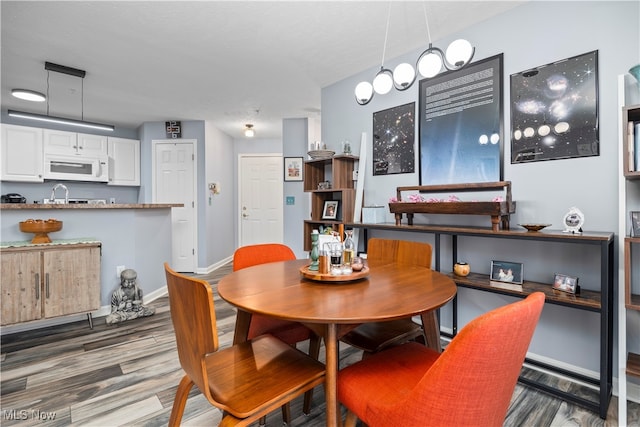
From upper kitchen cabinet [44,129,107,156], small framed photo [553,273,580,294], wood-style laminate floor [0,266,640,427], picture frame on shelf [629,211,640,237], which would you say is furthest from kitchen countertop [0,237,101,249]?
picture frame on shelf [629,211,640,237]

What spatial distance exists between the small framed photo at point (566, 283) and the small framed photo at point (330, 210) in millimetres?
2002

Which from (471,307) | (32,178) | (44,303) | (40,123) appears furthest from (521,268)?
(40,123)

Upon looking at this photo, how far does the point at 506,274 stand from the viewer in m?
2.11

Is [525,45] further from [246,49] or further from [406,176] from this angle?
[246,49]

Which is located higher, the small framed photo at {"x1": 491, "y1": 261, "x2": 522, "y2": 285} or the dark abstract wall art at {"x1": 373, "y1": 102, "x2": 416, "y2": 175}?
the dark abstract wall art at {"x1": 373, "y1": 102, "x2": 416, "y2": 175}

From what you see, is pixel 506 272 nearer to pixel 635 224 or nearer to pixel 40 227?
pixel 635 224

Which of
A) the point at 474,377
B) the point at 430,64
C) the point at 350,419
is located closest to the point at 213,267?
the point at 350,419

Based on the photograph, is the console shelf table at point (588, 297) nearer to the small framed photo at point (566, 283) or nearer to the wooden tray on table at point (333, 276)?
the small framed photo at point (566, 283)

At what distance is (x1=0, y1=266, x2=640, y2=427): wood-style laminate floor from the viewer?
1.60 meters

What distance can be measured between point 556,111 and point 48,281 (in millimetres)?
4103

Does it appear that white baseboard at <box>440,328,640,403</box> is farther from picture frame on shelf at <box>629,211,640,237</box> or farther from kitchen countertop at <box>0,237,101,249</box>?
kitchen countertop at <box>0,237,101,249</box>

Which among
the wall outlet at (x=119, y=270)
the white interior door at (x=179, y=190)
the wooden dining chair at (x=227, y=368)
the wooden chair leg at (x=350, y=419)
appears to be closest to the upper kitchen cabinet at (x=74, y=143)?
the white interior door at (x=179, y=190)

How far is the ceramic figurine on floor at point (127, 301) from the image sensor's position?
9.80 feet

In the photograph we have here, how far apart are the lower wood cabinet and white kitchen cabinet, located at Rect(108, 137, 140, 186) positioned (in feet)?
9.31
